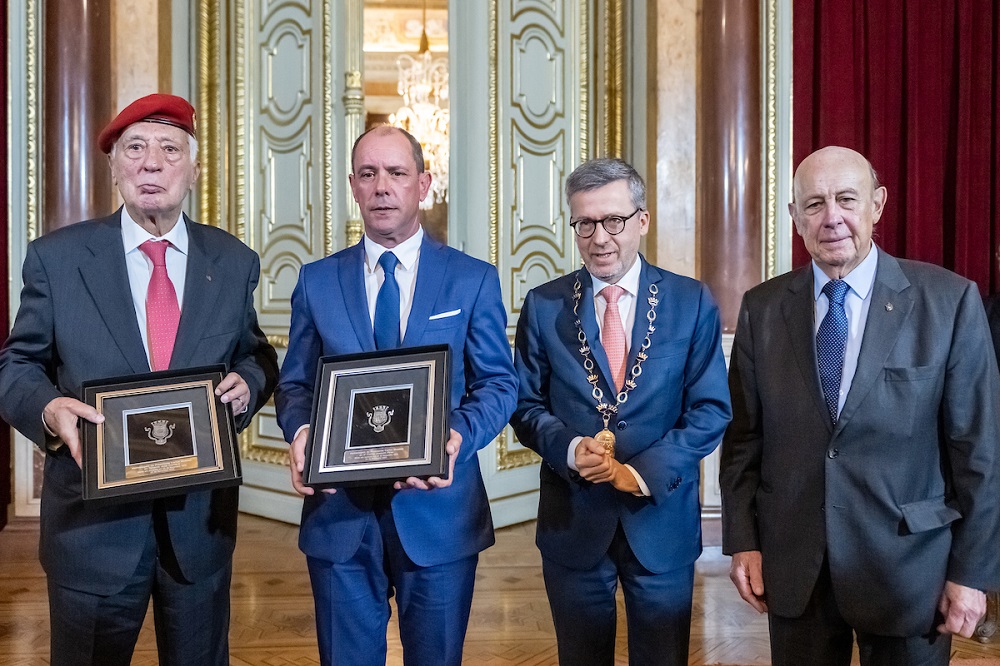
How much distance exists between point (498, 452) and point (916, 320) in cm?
355

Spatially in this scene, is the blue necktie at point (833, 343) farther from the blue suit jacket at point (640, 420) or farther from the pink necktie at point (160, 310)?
the pink necktie at point (160, 310)

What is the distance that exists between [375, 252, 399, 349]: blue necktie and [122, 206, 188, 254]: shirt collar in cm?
49

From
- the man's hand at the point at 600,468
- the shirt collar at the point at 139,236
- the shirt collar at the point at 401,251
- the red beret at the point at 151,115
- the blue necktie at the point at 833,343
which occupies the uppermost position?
the red beret at the point at 151,115

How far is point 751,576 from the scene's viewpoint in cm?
196

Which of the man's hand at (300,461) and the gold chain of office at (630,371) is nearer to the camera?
the man's hand at (300,461)

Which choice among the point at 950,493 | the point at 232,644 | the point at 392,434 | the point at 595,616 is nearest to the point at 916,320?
the point at 950,493

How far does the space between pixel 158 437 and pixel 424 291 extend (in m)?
0.64

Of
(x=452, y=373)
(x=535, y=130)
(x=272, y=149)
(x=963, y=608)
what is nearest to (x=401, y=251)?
(x=452, y=373)

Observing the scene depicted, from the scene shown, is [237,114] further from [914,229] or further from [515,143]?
[914,229]

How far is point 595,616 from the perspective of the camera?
199cm

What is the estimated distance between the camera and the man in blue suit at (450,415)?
191 centimetres

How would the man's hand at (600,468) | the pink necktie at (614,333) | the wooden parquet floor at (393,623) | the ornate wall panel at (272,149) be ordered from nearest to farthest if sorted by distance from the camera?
the man's hand at (600,468)
the pink necktie at (614,333)
the wooden parquet floor at (393,623)
the ornate wall panel at (272,149)

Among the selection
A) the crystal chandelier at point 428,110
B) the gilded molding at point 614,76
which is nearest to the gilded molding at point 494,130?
the gilded molding at point 614,76

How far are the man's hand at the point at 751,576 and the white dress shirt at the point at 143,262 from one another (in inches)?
54.9
